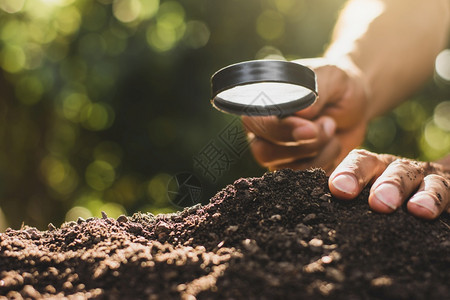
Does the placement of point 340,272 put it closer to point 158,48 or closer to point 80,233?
point 80,233

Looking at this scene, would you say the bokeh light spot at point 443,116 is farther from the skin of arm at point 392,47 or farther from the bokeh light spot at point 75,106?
the bokeh light spot at point 75,106

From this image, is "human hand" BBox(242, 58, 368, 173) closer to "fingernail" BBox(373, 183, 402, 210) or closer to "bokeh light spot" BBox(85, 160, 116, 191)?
"fingernail" BBox(373, 183, 402, 210)

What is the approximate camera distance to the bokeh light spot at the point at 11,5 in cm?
505

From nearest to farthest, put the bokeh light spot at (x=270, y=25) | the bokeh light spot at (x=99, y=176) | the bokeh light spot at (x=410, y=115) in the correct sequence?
the bokeh light spot at (x=270, y=25)
the bokeh light spot at (x=99, y=176)
the bokeh light spot at (x=410, y=115)

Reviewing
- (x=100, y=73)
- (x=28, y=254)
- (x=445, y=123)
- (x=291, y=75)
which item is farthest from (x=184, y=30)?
(x=445, y=123)

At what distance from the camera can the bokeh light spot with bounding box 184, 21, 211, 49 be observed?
5.18 metres

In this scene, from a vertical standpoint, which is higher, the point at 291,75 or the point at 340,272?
the point at 291,75

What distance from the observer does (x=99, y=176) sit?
6.11m

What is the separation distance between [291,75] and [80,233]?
1064 millimetres

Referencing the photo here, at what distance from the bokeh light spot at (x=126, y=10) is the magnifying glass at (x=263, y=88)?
3.90 metres

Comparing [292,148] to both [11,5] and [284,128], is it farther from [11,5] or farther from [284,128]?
[11,5]

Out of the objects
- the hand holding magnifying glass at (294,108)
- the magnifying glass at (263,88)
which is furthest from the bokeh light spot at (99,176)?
the magnifying glass at (263,88)

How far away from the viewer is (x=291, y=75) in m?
1.56

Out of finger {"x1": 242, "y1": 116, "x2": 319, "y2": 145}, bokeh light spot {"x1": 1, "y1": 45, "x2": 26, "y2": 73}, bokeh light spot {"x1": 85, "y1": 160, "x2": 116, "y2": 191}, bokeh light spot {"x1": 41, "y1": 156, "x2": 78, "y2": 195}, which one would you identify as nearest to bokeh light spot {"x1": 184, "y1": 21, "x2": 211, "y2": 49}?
bokeh light spot {"x1": 1, "y1": 45, "x2": 26, "y2": 73}
